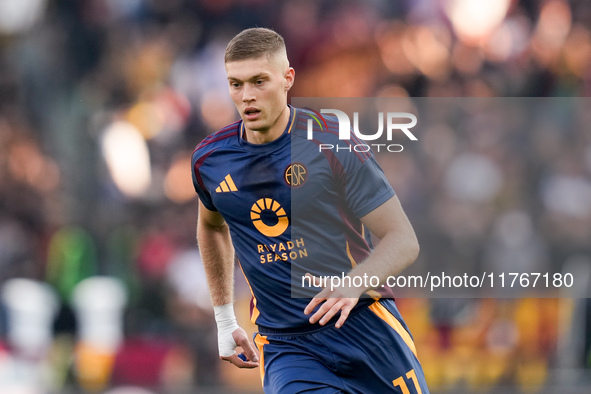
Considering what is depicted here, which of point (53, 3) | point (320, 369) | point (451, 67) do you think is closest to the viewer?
point (320, 369)

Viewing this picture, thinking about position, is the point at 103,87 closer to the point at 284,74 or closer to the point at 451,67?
the point at 451,67

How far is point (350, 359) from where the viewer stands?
4.70 meters

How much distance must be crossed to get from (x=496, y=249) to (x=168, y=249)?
389 cm

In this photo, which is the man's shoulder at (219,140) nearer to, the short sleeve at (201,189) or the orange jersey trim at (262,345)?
the short sleeve at (201,189)

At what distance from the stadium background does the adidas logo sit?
16.2 ft

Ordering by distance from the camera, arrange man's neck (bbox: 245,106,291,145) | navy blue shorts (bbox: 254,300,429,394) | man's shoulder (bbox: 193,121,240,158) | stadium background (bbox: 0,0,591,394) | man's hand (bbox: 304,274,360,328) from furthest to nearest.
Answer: stadium background (bbox: 0,0,591,394), man's shoulder (bbox: 193,121,240,158), man's neck (bbox: 245,106,291,145), navy blue shorts (bbox: 254,300,429,394), man's hand (bbox: 304,274,360,328)

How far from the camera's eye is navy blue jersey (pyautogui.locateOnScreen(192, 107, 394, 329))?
473 cm

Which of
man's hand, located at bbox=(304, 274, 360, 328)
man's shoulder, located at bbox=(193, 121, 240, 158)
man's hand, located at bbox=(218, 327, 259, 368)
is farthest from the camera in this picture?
man's hand, located at bbox=(218, 327, 259, 368)

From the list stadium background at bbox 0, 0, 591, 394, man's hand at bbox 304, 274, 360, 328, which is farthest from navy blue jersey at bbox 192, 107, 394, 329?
stadium background at bbox 0, 0, 591, 394

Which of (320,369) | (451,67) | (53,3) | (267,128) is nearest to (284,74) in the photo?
(267,128)

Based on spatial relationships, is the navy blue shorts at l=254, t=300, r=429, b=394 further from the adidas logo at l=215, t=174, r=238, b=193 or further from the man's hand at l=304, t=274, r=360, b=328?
the adidas logo at l=215, t=174, r=238, b=193

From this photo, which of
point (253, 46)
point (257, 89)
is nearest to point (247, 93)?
point (257, 89)

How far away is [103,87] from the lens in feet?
39.4

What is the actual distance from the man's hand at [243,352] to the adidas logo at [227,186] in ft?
2.98
